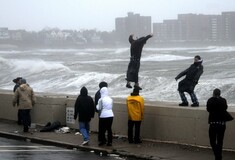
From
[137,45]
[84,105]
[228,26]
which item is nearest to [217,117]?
[84,105]

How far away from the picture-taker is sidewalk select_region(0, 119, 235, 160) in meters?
11.7

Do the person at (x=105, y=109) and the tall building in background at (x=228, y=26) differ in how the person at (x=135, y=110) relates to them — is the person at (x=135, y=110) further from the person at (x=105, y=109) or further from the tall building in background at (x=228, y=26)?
the tall building in background at (x=228, y=26)

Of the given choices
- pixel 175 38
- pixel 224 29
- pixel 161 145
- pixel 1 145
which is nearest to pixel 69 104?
pixel 1 145

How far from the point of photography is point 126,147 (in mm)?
12914

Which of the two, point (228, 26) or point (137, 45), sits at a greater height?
point (228, 26)

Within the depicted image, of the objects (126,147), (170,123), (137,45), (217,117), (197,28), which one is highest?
(197,28)

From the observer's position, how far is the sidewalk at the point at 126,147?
11.7m

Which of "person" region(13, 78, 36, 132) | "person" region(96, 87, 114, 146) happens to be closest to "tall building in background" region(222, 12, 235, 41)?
"person" region(13, 78, 36, 132)

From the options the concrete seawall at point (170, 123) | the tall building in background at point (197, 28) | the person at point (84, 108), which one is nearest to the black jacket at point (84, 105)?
the person at point (84, 108)

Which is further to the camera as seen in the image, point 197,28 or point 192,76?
point 197,28

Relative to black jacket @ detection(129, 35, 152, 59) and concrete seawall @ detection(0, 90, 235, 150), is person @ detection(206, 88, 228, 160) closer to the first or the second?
concrete seawall @ detection(0, 90, 235, 150)

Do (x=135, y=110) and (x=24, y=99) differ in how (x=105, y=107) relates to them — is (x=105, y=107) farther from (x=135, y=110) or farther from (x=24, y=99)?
(x=24, y=99)

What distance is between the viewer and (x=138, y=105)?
13.0 m

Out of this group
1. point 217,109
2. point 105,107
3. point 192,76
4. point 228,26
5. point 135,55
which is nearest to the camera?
point 217,109
